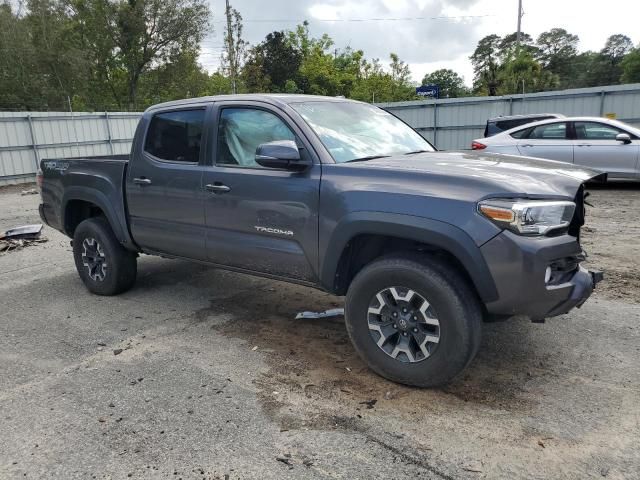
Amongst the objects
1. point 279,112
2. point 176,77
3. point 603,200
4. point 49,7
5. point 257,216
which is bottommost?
point 603,200

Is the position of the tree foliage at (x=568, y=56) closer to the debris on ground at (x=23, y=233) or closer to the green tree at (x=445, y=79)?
the green tree at (x=445, y=79)

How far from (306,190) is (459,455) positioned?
187 centimetres

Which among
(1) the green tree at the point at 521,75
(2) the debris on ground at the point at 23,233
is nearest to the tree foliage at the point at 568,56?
(1) the green tree at the point at 521,75

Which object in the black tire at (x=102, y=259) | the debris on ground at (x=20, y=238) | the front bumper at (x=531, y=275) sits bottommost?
the debris on ground at (x=20, y=238)

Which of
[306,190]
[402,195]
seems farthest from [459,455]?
[306,190]

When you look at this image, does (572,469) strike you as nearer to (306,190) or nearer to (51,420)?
(306,190)

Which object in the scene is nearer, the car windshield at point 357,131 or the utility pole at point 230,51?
the car windshield at point 357,131

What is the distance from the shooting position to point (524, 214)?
2787 millimetres

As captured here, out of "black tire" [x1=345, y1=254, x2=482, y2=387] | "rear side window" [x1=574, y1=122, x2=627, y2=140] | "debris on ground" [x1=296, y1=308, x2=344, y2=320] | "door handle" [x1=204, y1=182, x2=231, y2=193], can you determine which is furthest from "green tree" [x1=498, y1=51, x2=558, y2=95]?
"black tire" [x1=345, y1=254, x2=482, y2=387]

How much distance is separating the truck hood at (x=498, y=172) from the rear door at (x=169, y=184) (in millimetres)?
1584

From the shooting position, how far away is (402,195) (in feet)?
10.2

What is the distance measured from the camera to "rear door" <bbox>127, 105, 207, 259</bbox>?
4.27 m

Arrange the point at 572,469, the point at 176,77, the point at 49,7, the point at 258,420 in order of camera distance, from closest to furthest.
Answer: the point at 572,469 < the point at 258,420 < the point at 49,7 < the point at 176,77

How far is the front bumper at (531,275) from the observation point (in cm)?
278
